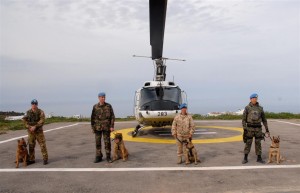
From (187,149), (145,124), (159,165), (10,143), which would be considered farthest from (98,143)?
(10,143)

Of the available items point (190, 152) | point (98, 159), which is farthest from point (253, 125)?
point (98, 159)

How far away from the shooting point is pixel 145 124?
1360 cm

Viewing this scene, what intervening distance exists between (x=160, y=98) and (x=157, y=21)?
20.1 ft

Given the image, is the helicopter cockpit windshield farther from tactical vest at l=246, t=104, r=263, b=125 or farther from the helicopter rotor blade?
tactical vest at l=246, t=104, r=263, b=125

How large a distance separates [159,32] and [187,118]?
272cm

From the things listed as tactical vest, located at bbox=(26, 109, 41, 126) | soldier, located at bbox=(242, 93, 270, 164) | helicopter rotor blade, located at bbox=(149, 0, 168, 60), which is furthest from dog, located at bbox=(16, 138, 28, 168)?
soldier, located at bbox=(242, 93, 270, 164)

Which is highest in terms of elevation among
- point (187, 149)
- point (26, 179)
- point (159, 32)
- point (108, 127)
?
point (159, 32)

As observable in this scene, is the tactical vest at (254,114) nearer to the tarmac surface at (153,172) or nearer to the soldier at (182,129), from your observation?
the tarmac surface at (153,172)

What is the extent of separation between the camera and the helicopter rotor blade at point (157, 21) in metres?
7.06

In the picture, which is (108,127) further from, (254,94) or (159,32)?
(254,94)

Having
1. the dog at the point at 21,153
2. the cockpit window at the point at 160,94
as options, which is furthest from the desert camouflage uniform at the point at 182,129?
the cockpit window at the point at 160,94

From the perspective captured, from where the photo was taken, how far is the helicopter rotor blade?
278 inches

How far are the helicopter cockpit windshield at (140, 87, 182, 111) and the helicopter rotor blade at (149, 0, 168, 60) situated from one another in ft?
11.2

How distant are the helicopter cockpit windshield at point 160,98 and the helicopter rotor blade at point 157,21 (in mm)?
3402
